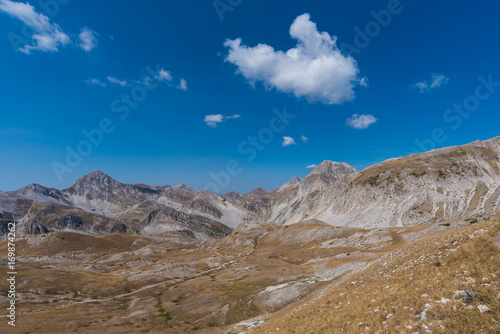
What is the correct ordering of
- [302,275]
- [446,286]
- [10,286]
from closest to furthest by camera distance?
1. [446,286]
2. [302,275]
3. [10,286]

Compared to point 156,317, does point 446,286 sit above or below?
above

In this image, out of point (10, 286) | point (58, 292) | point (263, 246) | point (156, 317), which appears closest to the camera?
point (156, 317)

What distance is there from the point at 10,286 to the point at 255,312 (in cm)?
8306

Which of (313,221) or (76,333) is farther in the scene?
(313,221)

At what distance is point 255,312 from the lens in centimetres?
4512

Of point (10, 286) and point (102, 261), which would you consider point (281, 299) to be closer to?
point (10, 286)

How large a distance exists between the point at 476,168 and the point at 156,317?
245901 mm

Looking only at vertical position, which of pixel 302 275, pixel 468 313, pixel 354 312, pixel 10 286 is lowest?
pixel 302 275

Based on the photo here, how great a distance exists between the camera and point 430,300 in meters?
15.4

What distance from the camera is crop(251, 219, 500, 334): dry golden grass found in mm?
12750

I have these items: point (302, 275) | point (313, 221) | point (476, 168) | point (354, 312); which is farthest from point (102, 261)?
point (476, 168)

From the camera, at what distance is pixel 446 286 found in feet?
53.8

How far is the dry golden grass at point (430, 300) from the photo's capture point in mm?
12750

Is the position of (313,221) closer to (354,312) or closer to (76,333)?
(76,333)
